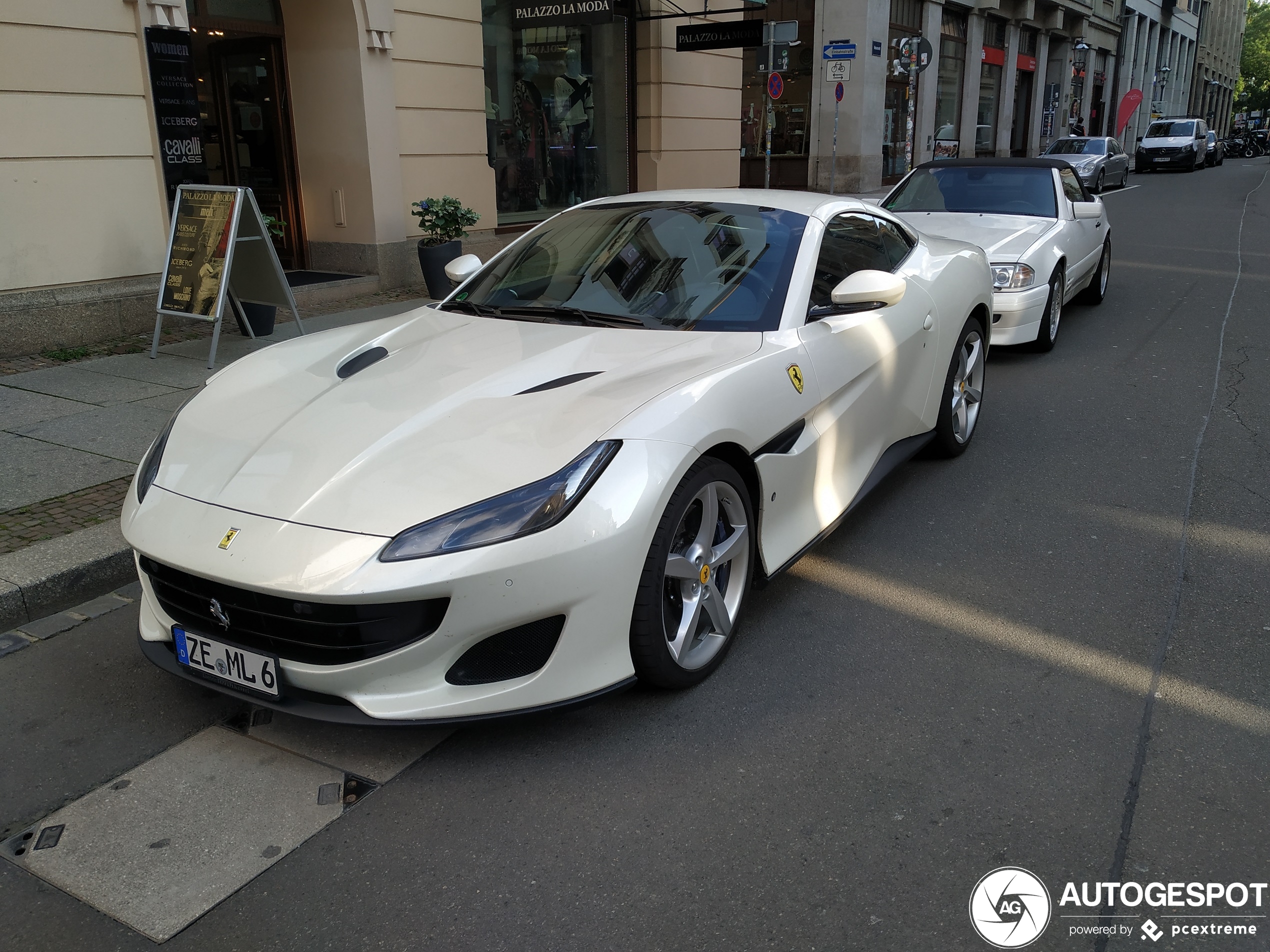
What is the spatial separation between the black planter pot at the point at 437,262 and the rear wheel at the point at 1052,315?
549 cm

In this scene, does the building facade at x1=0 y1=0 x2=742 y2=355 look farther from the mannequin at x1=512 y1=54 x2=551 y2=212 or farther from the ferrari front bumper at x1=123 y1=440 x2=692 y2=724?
the ferrari front bumper at x1=123 y1=440 x2=692 y2=724

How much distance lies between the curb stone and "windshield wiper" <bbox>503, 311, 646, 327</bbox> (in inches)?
76.2

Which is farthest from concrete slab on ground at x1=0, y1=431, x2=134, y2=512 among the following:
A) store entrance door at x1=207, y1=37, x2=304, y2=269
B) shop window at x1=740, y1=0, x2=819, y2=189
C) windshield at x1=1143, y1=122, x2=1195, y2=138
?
windshield at x1=1143, y1=122, x2=1195, y2=138

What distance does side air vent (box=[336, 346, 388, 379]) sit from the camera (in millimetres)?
3627

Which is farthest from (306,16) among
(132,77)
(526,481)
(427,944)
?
(427,944)

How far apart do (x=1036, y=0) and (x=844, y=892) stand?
1578 inches

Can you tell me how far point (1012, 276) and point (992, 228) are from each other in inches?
32.7

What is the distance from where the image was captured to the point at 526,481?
277 cm

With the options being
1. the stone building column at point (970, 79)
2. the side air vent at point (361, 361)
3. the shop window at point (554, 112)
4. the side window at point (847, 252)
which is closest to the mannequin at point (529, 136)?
the shop window at point (554, 112)

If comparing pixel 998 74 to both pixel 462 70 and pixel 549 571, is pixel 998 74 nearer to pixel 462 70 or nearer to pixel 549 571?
pixel 462 70

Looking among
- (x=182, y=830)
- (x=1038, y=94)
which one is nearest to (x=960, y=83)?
(x=1038, y=94)

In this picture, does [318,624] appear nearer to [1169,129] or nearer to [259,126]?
[259,126]

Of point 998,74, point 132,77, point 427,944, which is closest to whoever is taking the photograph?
point 427,944

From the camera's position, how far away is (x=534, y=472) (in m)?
2.80
